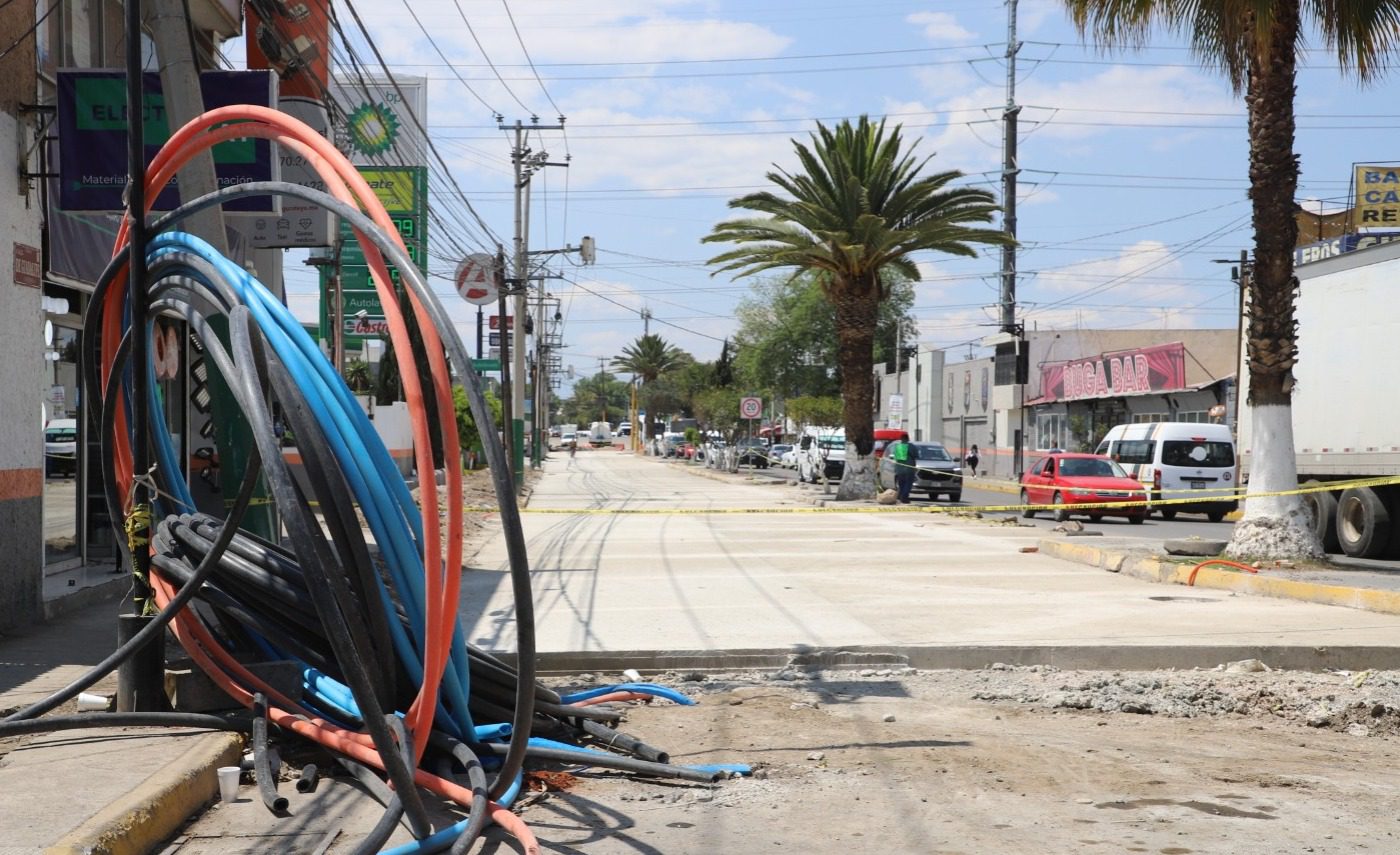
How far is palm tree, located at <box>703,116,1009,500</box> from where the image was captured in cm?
3206

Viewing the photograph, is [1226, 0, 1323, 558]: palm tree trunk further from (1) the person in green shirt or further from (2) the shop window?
(2) the shop window

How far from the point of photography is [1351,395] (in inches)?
738

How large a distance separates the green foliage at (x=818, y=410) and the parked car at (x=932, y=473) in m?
34.3

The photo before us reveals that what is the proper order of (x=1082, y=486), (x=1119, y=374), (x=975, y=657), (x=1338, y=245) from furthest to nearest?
(x=1119, y=374) → (x=1338, y=245) → (x=1082, y=486) → (x=975, y=657)

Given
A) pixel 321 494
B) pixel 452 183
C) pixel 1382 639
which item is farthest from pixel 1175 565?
pixel 452 183

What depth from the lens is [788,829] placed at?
5.62m

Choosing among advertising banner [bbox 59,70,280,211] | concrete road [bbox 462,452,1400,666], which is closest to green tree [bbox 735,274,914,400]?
concrete road [bbox 462,452,1400,666]

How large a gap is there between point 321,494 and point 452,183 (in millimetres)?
20800

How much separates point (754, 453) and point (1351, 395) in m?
44.6

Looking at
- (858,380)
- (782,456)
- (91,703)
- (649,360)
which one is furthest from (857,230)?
(649,360)

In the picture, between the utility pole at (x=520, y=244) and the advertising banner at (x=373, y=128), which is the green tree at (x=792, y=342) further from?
the advertising banner at (x=373, y=128)

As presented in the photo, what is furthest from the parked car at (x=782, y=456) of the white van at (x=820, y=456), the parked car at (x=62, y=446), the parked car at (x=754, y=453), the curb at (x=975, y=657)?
Result: the curb at (x=975, y=657)

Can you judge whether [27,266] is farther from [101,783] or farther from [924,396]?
[924,396]

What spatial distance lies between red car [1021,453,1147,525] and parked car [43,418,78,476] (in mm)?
18083
